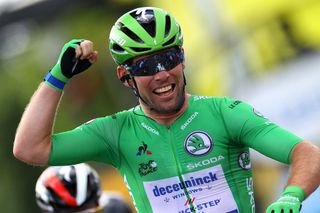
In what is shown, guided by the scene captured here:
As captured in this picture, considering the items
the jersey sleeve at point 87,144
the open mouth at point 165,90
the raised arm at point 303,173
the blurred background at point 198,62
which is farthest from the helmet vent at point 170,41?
the blurred background at point 198,62

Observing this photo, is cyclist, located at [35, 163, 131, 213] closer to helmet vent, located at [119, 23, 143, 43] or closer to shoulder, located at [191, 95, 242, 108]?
shoulder, located at [191, 95, 242, 108]

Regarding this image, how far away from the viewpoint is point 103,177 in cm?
2100

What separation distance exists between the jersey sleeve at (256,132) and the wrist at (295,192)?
0.33 meters

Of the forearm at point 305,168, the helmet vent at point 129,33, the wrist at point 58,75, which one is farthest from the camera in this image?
the wrist at point 58,75

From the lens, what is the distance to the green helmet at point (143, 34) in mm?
7508

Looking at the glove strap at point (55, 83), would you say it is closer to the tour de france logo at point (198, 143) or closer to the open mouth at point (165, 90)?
the open mouth at point (165, 90)

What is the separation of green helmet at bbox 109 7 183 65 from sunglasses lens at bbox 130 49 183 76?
49mm

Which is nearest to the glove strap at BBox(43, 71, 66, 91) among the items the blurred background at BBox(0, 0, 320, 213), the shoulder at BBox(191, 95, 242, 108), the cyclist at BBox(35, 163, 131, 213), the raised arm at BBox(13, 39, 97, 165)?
the raised arm at BBox(13, 39, 97, 165)

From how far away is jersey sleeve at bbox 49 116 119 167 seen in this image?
7691 mm

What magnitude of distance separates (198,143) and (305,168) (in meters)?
0.89

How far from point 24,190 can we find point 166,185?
49.5ft

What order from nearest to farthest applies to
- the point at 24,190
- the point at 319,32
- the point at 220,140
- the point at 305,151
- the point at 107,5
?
the point at 305,151
the point at 220,140
the point at 319,32
the point at 107,5
the point at 24,190

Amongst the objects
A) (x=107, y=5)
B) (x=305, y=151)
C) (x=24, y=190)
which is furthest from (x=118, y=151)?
(x=24, y=190)

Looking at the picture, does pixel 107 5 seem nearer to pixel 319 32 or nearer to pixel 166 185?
pixel 319 32
